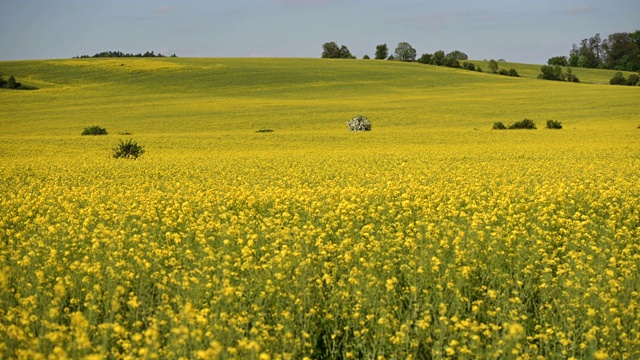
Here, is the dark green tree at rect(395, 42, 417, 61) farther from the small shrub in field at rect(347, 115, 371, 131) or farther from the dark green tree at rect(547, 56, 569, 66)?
the small shrub in field at rect(347, 115, 371, 131)

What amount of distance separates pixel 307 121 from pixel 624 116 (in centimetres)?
2075

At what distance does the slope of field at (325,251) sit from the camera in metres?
5.23

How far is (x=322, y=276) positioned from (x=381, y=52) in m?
114

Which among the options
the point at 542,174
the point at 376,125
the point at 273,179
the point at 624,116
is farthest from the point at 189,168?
the point at 624,116

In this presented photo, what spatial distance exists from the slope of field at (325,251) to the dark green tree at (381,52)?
88.1 meters

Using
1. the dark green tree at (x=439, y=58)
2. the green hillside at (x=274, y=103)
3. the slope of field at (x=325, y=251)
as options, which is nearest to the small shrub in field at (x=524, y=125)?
the green hillside at (x=274, y=103)

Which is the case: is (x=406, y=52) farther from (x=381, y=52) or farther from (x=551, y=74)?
(x=551, y=74)

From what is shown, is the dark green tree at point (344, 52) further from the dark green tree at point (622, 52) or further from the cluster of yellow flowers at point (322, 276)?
the cluster of yellow flowers at point (322, 276)

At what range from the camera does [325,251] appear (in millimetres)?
7305

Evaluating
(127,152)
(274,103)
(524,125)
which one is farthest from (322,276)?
(274,103)

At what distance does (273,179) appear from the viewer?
1617 centimetres

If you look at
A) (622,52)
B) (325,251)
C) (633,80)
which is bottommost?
(325,251)

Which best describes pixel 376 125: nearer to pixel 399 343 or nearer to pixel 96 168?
pixel 96 168

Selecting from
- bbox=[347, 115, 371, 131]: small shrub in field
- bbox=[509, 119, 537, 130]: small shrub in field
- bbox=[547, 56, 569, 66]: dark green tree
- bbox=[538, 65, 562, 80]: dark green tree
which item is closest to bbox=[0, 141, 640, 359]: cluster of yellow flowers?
bbox=[347, 115, 371, 131]: small shrub in field
